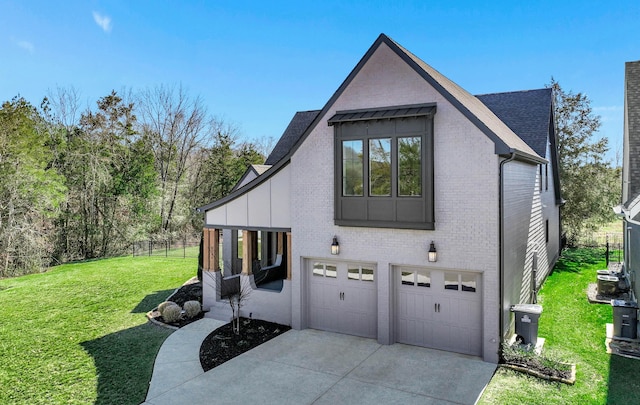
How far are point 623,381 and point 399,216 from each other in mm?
5148

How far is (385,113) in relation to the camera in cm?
956

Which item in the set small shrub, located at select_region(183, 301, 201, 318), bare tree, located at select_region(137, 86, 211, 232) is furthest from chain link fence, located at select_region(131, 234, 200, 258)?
small shrub, located at select_region(183, 301, 201, 318)

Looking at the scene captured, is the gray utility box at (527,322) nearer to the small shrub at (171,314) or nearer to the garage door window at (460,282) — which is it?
the garage door window at (460,282)

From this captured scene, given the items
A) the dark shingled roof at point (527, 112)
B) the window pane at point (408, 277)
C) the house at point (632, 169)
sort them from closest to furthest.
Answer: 1. the window pane at point (408, 277)
2. the house at point (632, 169)
3. the dark shingled roof at point (527, 112)

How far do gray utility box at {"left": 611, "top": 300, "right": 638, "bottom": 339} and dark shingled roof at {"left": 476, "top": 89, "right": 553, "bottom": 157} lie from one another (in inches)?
254

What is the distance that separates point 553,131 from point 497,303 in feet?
41.1

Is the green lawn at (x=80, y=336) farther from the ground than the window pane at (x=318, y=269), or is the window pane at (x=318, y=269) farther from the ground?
the window pane at (x=318, y=269)

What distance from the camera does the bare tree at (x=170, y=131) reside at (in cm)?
3259

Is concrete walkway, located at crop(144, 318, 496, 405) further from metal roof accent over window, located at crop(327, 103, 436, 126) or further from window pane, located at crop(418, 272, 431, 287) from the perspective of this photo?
metal roof accent over window, located at crop(327, 103, 436, 126)

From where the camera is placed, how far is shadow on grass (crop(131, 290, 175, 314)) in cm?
1332

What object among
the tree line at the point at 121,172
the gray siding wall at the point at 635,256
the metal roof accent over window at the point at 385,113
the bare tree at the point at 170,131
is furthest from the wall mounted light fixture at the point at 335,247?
the bare tree at the point at 170,131

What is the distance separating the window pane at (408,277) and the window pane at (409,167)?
6.23ft

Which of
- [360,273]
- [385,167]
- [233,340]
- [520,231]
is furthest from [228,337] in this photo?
[520,231]

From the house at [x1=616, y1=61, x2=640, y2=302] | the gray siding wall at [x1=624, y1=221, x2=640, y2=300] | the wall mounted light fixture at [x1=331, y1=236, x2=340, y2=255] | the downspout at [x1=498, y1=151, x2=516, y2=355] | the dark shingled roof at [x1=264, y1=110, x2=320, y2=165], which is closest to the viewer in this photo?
the downspout at [x1=498, y1=151, x2=516, y2=355]
